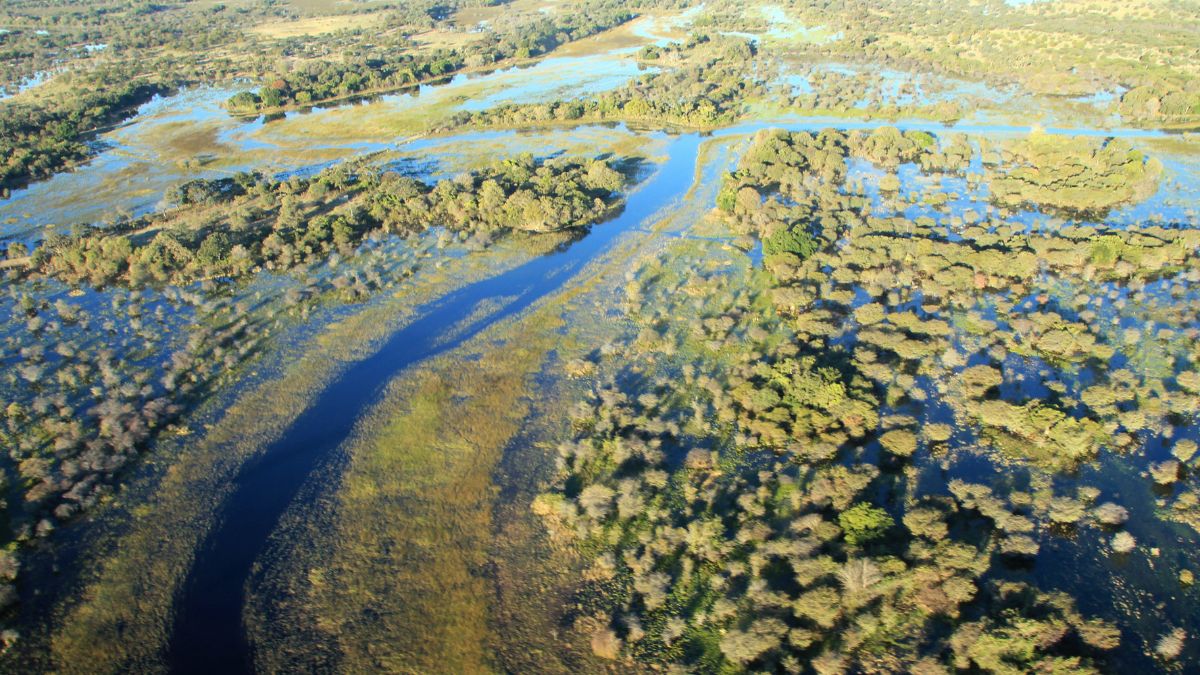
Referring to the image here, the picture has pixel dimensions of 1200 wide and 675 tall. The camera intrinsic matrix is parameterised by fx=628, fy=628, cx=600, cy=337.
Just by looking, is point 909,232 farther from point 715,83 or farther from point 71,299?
point 71,299

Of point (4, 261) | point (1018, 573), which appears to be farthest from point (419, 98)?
point (1018, 573)

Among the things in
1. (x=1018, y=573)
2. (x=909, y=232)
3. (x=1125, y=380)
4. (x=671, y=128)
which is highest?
(x=671, y=128)

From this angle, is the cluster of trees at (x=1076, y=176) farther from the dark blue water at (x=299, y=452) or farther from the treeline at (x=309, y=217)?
the treeline at (x=309, y=217)

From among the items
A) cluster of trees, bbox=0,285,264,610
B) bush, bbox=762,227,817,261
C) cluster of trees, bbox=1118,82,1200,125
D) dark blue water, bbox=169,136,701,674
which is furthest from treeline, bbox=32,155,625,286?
cluster of trees, bbox=1118,82,1200,125

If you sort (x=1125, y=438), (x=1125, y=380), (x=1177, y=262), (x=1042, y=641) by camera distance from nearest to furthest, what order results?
(x=1042, y=641), (x=1125, y=438), (x=1125, y=380), (x=1177, y=262)

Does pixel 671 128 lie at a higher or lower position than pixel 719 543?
higher

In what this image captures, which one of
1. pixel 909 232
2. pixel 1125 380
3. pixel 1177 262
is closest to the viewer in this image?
pixel 1125 380

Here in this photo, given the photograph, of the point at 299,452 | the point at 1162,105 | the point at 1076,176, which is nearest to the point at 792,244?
the point at 1076,176

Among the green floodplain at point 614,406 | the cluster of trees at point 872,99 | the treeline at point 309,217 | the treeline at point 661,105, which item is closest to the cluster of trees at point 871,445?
the green floodplain at point 614,406
